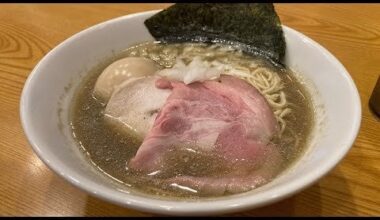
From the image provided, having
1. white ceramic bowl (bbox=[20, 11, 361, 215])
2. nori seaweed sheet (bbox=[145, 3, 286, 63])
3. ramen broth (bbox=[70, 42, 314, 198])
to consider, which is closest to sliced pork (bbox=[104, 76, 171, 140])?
ramen broth (bbox=[70, 42, 314, 198])

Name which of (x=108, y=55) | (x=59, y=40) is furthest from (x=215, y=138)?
(x=59, y=40)

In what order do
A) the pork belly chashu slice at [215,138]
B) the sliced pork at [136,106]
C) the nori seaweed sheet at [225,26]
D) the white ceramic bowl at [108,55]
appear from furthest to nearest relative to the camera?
the nori seaweed sheet at [225,26], the sliced pork at [136,106], the pork belly chashu slice at [215,138], the white ceramic bowl at [108,55]

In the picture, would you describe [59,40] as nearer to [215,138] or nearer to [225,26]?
[225,26]

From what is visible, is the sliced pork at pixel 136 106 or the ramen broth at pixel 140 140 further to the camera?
the sliced pork at pixel 136 106

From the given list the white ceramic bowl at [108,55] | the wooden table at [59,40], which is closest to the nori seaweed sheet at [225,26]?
the white ceramic bowl at [108,55]

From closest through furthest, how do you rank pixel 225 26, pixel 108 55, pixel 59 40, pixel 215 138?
pixel 215 138 → pixel 108 55 → pixel 225 26 → pixel 59 40

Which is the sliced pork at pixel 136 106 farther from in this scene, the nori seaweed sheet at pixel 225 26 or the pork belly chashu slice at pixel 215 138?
the nori seaweed sheet at pixel 225 26
